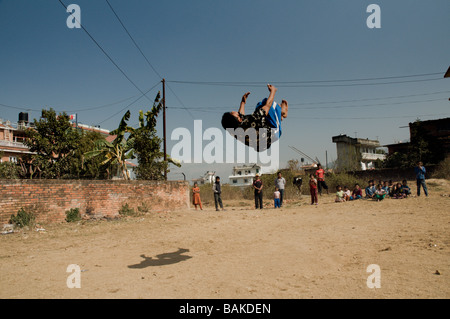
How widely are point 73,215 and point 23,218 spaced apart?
5.92ft

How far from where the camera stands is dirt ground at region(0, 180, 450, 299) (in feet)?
16.5

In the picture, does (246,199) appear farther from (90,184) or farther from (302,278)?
(302,278)

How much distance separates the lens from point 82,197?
12.9 metres

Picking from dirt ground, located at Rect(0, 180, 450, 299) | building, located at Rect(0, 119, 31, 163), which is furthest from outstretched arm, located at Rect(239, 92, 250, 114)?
building, located at Rect(0, 119, 31, 163)

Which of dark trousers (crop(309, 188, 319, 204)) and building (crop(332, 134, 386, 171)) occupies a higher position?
building (crop(332, 134, 386, 171))

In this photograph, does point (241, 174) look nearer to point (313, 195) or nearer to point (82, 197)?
point (313, 195)

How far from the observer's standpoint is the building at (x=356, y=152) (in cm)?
2723

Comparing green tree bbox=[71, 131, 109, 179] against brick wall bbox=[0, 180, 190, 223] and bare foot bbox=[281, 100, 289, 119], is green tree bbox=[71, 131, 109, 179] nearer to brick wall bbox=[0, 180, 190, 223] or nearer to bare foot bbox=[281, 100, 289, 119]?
brick wall bbox=[0, 180, 190, 223]

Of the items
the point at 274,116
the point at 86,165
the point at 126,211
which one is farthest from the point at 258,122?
the point at 86,165

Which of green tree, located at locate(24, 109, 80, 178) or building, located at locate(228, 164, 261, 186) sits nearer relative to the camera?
green tree, located at locate(24, 109, 80, 178)

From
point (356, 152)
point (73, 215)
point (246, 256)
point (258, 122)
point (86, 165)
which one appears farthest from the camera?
point (356, 152)

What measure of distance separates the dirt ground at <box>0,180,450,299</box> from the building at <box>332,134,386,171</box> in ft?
48.9
